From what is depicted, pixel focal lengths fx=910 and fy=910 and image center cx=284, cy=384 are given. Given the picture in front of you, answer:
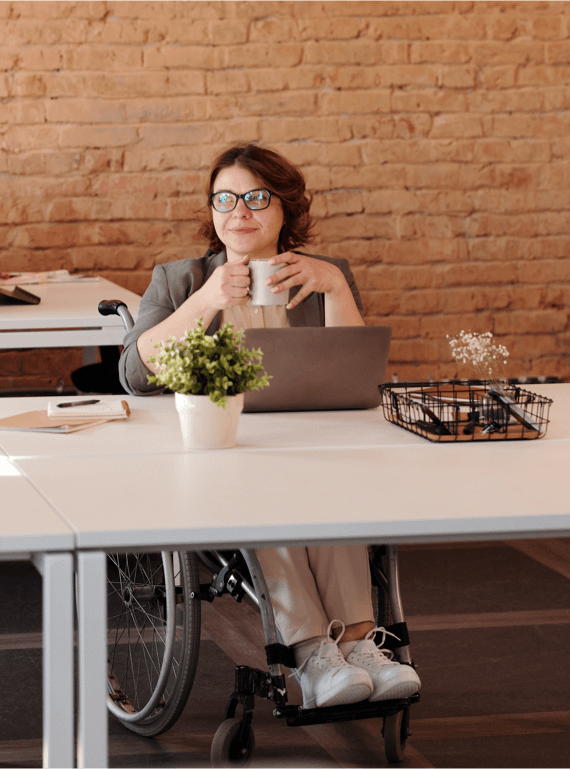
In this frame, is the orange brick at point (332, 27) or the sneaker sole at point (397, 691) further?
the orange brick at point (332, 27)

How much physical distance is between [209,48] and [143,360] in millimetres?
2368

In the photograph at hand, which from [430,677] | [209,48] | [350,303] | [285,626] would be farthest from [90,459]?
[209,48]

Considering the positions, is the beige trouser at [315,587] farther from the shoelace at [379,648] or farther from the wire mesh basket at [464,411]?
the wire mesh basket at [464,411]

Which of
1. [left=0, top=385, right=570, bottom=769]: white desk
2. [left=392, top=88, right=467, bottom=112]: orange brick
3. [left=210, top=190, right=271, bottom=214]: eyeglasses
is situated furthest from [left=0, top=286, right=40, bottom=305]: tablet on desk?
[left=392, top=88, right=467, bottom=112]: orange brick

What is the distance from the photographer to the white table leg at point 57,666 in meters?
0.93

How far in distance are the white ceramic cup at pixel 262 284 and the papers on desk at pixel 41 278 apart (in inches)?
67.6

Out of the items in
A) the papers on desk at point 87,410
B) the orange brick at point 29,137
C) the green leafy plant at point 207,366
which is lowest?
the papers on desk at point 87,410

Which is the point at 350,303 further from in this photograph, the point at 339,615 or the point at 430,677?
the point at 430,677

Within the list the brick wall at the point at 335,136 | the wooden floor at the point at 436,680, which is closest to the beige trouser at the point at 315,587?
the wooden floor at the point at 436,680

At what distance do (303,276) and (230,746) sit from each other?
85cm

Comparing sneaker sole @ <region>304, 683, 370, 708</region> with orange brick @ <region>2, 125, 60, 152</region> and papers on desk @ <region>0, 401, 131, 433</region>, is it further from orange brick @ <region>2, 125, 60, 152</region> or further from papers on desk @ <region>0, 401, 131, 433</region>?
orange brick @ <region>2, 125, 60, 152</region>

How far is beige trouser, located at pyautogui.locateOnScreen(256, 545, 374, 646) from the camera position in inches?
59.2

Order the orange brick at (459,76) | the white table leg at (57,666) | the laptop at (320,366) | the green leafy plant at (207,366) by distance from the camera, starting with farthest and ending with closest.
→ the orange brick at (459,76), the laptop at (320,366), the green leafy plant at (207,366), the white table leg at (57,666)

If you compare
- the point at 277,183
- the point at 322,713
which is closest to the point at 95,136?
the point at 277,183
